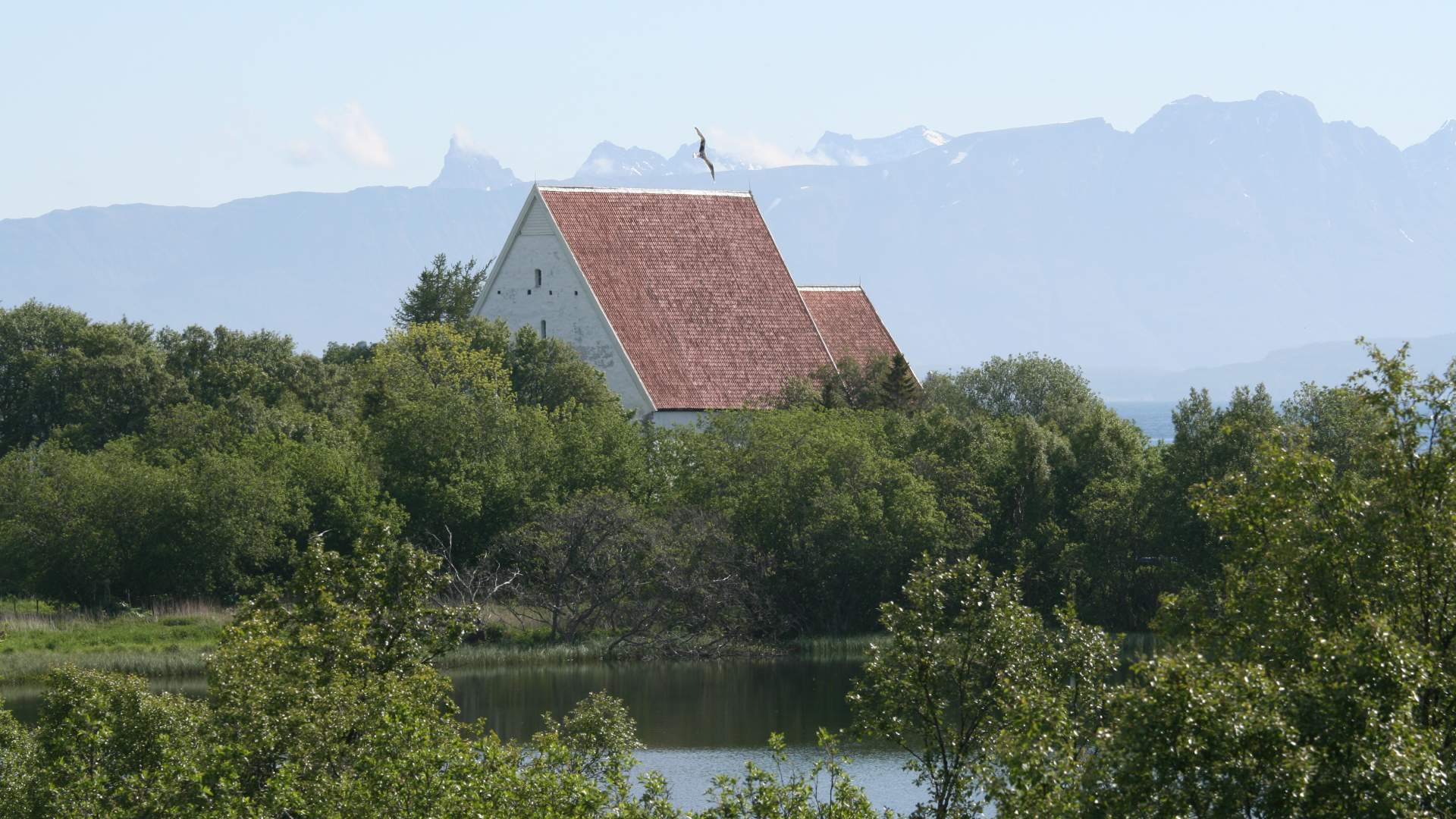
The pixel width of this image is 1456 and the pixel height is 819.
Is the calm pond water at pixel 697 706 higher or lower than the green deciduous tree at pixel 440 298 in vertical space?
lower

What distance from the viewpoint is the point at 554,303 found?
62.5 metres

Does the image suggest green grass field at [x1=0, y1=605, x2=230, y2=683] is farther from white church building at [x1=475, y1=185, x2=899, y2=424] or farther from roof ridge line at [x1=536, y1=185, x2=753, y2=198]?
roof ridge line at [x1=536, y1=185, x2=753, y2=198]

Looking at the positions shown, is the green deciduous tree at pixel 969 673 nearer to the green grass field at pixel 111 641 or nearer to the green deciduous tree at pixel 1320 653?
the green deciduous tree at pixel 1320 653

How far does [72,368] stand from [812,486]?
76.6 ft

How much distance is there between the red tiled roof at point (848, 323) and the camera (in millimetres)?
67625

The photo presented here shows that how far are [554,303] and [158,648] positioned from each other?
22434 mm

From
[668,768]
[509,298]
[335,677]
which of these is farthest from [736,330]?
[335,677]

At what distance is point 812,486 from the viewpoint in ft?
165

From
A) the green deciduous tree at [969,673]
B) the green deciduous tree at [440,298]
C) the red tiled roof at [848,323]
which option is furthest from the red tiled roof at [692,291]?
the green deciduous tree at [969,673]

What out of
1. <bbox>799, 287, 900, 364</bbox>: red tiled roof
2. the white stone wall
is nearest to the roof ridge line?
the white stone wall

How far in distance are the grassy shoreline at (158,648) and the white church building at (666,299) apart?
14653 mm

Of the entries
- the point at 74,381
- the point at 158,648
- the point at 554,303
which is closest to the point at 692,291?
the point at 554,303

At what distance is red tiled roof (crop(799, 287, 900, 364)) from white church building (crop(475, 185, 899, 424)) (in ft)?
0.27

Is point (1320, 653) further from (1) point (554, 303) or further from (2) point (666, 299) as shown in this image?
(2) point (666, 299)
